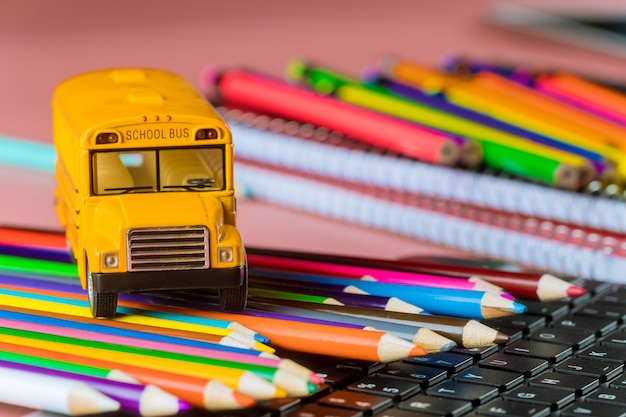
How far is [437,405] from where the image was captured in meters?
0.73

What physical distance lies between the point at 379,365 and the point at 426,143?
413mm

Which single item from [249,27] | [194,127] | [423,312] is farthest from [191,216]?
[249,27]

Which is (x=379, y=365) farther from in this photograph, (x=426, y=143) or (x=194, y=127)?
(x=426, y=143)

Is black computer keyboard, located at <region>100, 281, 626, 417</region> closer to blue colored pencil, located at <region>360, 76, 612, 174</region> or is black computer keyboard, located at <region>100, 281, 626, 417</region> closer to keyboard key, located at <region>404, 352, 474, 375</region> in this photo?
keyboard key, located at <region>404, 352, 474, 375</region>

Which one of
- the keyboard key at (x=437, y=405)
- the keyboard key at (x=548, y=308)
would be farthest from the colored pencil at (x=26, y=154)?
the keyboard key at (x=437, y=405)

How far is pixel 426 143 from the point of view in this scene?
1.17 meters

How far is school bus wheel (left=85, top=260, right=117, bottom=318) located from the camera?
2.60ft

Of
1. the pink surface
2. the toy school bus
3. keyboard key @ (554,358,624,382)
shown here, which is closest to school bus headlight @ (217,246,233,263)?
the toy school bus

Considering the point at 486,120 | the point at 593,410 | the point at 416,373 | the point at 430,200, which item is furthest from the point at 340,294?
the point at 486,120

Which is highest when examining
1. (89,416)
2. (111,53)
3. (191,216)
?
(111,53)

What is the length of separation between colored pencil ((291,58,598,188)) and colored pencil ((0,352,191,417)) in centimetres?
53

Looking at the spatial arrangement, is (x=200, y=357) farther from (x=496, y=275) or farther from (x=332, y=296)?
(x=496, y=275)

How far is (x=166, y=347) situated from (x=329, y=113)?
59 centimetres

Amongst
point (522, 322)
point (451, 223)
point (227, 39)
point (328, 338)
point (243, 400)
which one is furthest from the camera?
point (227, 39)
